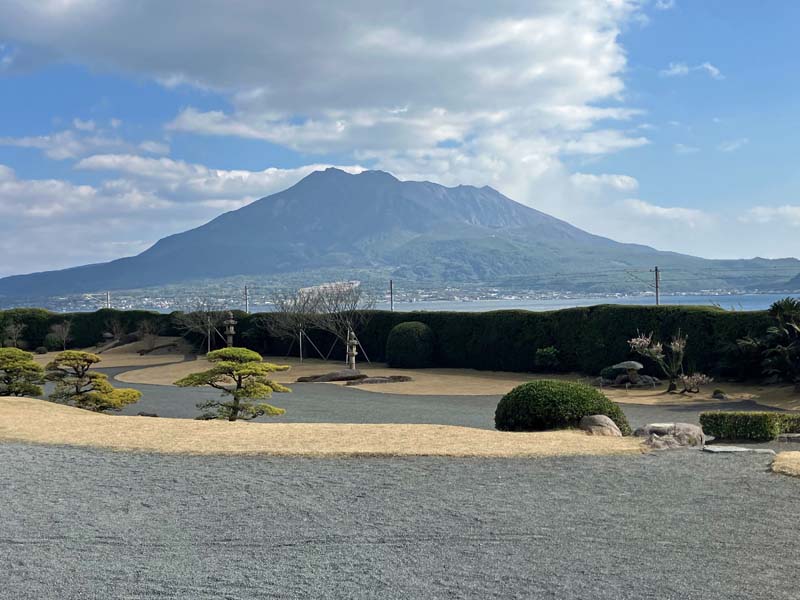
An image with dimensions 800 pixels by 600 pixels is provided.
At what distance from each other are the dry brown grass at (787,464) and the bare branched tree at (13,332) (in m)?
42.2

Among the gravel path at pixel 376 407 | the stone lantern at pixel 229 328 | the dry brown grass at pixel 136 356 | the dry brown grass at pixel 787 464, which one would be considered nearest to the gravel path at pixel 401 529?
the dry brown grass at pixel 787 464

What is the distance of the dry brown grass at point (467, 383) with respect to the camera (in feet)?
67.2

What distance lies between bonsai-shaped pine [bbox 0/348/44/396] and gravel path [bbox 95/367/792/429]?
2212mm

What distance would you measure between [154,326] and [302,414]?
27275mm

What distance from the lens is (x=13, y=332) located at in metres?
43.8

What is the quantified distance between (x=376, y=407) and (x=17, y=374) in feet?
27.4

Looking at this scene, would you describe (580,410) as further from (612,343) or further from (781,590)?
(612,343)

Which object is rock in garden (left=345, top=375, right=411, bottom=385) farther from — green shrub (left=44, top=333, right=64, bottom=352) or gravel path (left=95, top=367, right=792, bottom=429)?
green shrub (left=44, top=333, right=64, bottom=352)

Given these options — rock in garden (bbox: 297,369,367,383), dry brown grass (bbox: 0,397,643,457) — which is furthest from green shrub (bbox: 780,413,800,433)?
rock in garden (bbox: 297,369,367,383)

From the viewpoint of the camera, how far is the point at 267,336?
38531mm

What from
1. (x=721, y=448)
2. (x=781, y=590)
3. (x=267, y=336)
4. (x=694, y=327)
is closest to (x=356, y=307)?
(x=267, y=336)

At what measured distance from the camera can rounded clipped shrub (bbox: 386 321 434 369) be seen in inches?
1226

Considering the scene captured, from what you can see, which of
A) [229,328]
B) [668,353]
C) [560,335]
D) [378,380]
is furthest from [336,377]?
[229,328]

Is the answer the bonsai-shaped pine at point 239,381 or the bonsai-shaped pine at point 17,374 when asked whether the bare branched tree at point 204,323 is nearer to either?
the bonsai-shaped pine at point 17,374
